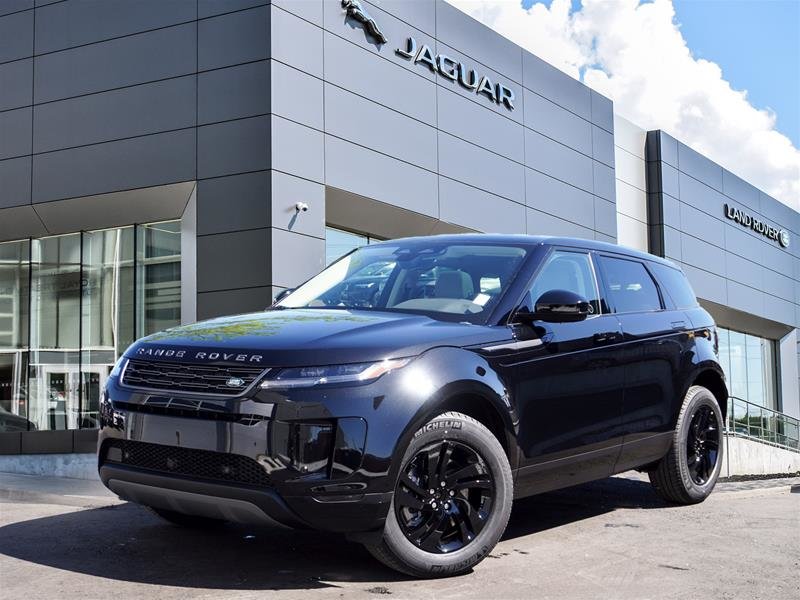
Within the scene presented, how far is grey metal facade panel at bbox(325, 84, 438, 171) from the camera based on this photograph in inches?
672

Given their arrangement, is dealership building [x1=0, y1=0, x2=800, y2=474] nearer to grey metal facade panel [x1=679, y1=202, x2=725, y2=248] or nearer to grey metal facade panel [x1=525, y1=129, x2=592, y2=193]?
grey metal facade panel [x1=525, y1=129, x2=592, y2=193]

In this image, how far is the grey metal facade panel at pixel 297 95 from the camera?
15805 mm

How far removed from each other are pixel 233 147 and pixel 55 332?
607 centimetres

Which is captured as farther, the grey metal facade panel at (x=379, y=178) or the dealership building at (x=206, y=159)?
the grey metal facade panel at (x=379, y=178)

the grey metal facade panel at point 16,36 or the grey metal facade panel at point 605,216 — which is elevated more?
the grey metal facade panel at point 16,36

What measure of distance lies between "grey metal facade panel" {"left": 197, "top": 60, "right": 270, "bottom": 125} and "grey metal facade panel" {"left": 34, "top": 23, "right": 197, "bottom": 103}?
552 mm

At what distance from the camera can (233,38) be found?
16.1 metres

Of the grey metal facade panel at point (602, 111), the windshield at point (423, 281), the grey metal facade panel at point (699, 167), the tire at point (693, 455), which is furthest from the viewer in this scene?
the grey metal facade panel at point (699, 167)

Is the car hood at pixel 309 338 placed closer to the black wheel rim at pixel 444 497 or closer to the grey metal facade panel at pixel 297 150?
the black wheel rim at pixel 444 497

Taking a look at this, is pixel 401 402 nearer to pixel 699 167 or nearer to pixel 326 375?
pixel 326 375

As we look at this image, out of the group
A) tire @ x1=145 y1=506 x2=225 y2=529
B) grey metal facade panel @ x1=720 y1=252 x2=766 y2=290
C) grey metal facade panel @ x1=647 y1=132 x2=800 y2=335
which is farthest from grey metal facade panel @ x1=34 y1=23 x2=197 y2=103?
grey metal facade panel @ x1=720 y1=252 x2=766 y2=290

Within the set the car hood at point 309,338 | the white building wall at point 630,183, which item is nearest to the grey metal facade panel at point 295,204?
the car hood at point 309,338

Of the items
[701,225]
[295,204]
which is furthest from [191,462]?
[701,225]

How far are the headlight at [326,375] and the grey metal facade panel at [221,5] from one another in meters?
12.9
